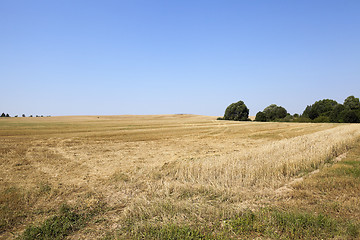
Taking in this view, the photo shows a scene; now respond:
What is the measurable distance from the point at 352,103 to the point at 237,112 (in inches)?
1631

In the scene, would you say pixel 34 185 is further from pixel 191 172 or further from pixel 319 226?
pixel 319 226

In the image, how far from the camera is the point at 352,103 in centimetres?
7225

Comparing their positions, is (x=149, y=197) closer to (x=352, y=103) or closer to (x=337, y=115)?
(x=337, y=115)

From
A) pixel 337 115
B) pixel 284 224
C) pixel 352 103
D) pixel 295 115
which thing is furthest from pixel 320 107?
pixel 284 224

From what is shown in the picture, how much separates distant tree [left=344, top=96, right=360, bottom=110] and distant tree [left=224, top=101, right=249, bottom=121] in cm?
3561

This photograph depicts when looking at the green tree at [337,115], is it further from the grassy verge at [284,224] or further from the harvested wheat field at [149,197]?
the grassy verge at [284,224]

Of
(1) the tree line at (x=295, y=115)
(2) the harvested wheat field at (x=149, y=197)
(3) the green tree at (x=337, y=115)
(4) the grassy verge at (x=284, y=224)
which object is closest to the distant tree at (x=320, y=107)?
(1) the tree line at (x=295, y=115)

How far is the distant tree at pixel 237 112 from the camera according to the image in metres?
76.4

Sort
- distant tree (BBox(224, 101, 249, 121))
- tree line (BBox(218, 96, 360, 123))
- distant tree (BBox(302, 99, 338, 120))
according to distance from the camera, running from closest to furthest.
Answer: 1. tree line (BBox(218, 96, 360, 123))
2. distant tree (BBox(302, 99, 338, 120))
3. distant tree (BBox(224, 101, 249, 121))

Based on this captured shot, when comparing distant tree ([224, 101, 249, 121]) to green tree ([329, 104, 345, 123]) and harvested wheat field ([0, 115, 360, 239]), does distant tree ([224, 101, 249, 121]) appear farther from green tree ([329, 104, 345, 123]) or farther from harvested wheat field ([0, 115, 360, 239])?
harvested wheat field ([0, 115, 360, 239])

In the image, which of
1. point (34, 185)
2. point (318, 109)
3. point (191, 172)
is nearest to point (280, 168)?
point (191, 172)

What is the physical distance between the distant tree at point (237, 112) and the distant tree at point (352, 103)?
117 feet

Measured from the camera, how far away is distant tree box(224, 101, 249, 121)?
251ft

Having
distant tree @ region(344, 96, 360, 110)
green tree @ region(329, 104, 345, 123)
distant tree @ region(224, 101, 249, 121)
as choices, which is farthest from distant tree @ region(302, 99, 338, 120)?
distant tree @ region(224, 101, 249, 121)
